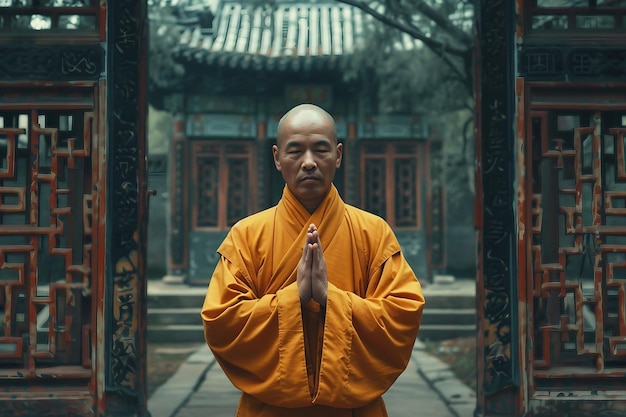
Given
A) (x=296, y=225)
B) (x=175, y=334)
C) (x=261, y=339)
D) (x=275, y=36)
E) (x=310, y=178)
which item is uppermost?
(x=275, y=36)

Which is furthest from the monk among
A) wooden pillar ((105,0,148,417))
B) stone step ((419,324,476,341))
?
stone step ((419,324,476,341))

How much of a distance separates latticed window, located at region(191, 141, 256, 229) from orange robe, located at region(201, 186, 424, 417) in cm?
1119

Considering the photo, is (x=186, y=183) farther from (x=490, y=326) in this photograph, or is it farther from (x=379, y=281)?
(x=379, y=281)

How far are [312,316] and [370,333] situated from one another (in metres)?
0.21

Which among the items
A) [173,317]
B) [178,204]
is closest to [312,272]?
[173,317]

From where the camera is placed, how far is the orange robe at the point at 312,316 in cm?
260

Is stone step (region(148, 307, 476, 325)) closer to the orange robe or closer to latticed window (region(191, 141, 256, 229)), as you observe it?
latticed window (region(191, 141, 256, 229))

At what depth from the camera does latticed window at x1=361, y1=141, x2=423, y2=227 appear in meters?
13.9

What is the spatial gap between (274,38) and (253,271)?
40.4 ft

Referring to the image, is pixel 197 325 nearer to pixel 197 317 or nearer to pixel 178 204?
pixel 197 317

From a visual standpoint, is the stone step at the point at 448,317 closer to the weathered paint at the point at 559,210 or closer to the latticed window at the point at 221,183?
the latticed window at the point at 221,183

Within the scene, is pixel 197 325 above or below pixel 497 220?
below

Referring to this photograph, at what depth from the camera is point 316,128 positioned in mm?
2670

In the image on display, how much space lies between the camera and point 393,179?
13.9 metres
